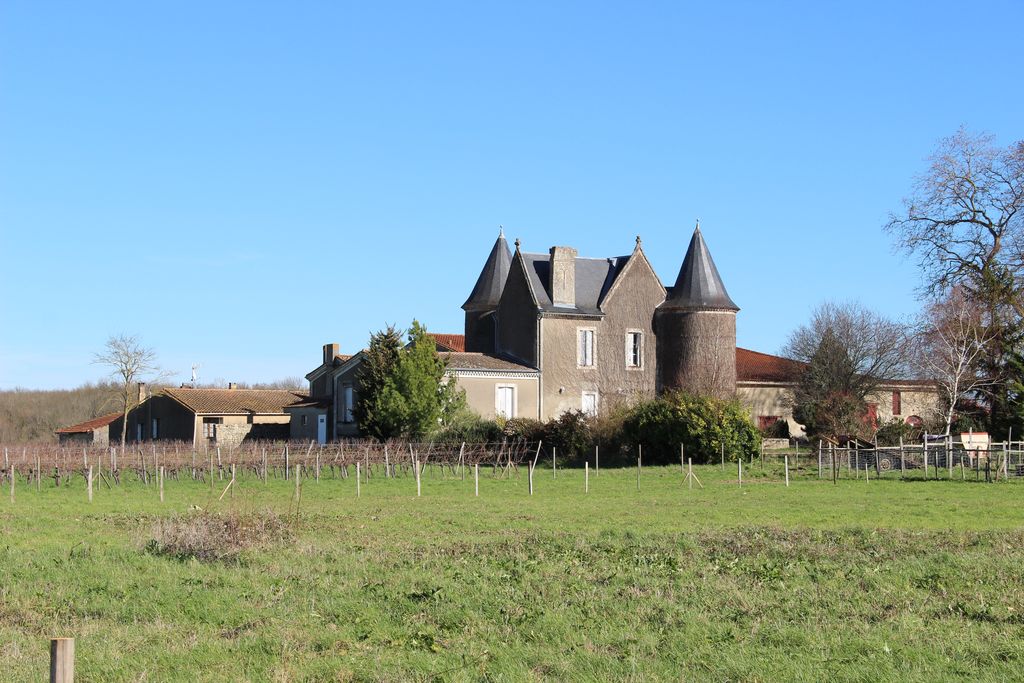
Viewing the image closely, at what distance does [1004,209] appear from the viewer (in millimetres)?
49344

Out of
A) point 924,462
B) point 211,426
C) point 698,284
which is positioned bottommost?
point 924,462

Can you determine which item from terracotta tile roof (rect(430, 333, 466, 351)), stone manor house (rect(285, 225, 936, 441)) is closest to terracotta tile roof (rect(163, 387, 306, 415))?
stone manor house (rect(285, 225, 936, 441))

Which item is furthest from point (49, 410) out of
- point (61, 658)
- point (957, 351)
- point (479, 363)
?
point (61, 658)

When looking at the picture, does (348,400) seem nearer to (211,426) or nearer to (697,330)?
(211,426)

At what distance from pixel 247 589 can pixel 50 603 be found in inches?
90.7

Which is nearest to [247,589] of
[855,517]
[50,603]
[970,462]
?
[50,603]

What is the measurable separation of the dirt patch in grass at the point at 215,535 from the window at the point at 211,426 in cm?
3970

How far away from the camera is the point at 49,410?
95.6 metres

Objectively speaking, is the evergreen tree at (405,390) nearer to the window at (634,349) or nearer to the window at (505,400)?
the window at (505,400)

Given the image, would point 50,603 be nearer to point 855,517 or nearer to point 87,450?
point 855,517

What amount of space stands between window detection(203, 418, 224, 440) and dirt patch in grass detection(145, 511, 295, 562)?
39.7 m

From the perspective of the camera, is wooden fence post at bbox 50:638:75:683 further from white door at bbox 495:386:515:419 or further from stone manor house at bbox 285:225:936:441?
white door at bbox 495:386:515:419

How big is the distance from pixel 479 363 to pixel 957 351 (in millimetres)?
19937

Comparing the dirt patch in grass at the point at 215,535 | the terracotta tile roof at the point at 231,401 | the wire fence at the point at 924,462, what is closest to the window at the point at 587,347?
the wire fence at the point at 924,462
